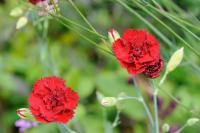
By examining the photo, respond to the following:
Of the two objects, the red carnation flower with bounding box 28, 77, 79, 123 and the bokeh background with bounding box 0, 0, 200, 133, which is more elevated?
the red carnation flower with bounding box 28, 77, 79, 123

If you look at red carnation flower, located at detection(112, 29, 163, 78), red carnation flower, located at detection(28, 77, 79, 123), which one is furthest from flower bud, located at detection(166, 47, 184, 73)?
red carnation flower, located at detection(28, 77, 79, 123)

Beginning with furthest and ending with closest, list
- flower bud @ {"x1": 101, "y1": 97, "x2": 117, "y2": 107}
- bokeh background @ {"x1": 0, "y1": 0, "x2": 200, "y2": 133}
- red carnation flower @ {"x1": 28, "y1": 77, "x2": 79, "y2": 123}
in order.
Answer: bokeh background @ {"x1": 0, "y1": 0, "x2": 200, "y2": 133} < flower bud @ {"x1": 101, "y1": 97, "x2": 117, "y2": 107} < red carnation flower @ {"x1": 28, "y1": 77, "x2": 79, "y2": 123}

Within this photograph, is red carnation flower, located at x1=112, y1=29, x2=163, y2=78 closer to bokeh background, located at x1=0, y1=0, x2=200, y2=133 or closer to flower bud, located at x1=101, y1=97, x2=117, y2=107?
flower bud, located at x1=101, y1=97, x2=117, y2=107

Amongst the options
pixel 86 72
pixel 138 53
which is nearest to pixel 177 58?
pixel 138 53

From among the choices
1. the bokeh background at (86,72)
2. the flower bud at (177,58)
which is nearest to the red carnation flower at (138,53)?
the flower bud at (177,58)

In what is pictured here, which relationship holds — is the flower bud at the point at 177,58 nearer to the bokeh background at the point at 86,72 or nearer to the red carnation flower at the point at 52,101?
the red carnation flower at the point at 52,101
